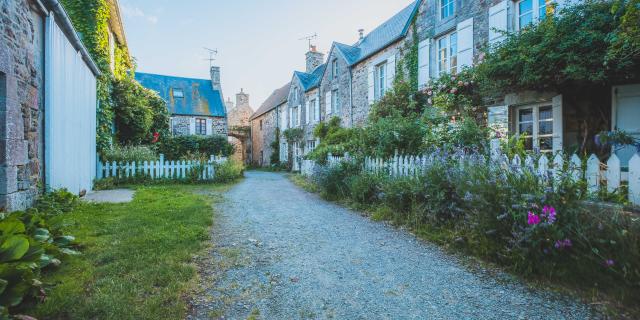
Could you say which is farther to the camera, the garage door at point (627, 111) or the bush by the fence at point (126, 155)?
the bush by the fence at point (126, 155)

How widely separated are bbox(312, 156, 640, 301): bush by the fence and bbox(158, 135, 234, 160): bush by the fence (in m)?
13.4

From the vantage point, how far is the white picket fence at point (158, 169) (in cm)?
1063

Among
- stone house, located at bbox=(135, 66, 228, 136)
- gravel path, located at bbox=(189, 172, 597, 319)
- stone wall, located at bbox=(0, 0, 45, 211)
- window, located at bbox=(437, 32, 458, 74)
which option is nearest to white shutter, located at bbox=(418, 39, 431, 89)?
window, located at bbox=(437, 32, 458, 74)

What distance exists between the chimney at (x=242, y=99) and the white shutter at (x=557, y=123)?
3008 cm

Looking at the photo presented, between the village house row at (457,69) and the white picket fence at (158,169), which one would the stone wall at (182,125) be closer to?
the village house row at (457,69)

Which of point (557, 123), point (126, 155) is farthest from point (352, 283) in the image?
point (126, 155)

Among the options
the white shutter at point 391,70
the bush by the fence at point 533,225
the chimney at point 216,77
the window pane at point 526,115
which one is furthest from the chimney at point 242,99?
the bush by the fence at point 533,225

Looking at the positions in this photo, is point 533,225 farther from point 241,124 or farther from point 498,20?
point 241,124

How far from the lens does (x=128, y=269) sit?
291 cm

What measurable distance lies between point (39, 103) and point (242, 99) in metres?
29.5

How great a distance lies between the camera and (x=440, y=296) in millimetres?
2625

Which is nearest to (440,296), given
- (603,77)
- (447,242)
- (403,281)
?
(403,281)

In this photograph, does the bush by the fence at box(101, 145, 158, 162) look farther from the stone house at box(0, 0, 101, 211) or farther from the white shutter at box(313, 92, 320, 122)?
the white shutter at box(313, 92, 320, 122)

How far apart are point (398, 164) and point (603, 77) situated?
3776 millimetres
